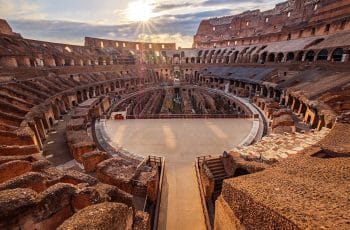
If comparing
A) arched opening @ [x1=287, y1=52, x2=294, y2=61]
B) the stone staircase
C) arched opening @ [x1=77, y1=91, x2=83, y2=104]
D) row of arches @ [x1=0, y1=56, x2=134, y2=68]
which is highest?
arched opening @ [x1=287, y1=52, x2=294, y2=61]

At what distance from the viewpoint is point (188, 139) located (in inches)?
580

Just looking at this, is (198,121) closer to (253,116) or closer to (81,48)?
(253,116)

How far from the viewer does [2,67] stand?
2088 cm

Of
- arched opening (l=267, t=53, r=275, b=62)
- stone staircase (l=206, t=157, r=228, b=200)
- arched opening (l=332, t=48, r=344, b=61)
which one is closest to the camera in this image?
stone staircase (l=206, t=157, r=228, b=200)

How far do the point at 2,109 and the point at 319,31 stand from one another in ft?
127

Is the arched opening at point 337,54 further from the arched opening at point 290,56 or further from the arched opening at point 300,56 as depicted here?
the arched opening at point 290,56

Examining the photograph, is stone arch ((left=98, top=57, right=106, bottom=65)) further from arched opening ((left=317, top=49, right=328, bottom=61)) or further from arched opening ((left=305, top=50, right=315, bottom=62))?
arched opening ((left=317, top=49, right=328, bottom=61))

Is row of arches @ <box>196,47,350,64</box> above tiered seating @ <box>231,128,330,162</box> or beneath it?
above

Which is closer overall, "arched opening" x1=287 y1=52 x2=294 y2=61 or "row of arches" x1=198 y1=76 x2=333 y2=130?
"row of arches" x1=198 y1=76 x2=333 y2=130

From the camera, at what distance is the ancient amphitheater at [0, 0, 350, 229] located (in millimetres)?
4594

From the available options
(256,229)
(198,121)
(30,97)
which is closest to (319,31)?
(198,121)

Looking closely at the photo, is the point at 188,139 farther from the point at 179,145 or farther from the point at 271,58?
the point at 271,58

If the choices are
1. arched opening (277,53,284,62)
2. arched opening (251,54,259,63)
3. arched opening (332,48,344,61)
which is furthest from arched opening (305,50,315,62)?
arched opening (251,54,259,63)

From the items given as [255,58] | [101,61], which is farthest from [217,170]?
[101,61]
